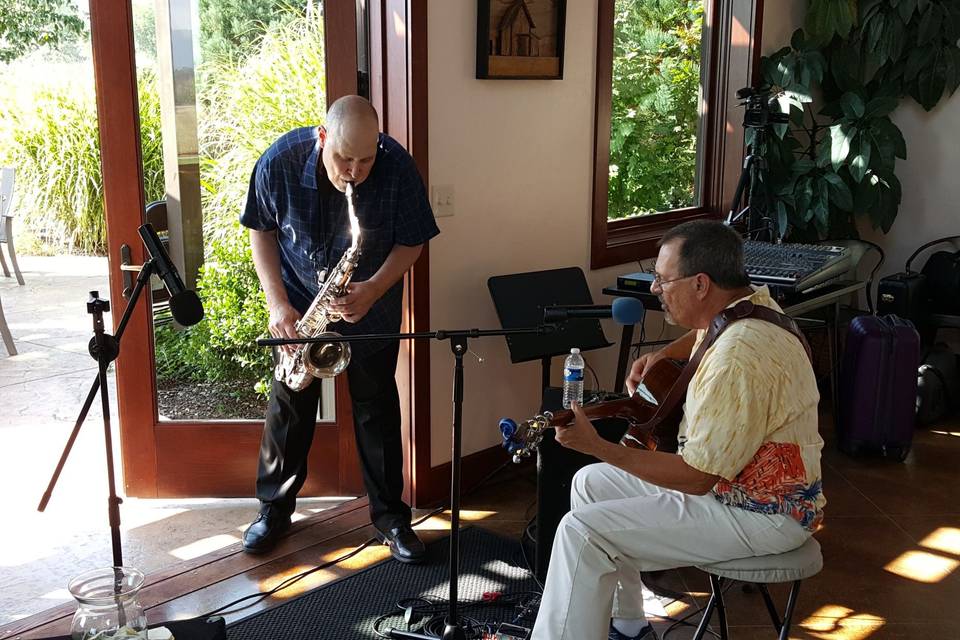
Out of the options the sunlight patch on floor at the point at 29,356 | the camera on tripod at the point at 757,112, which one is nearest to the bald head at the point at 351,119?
the camera on tripod at the point at 757,112

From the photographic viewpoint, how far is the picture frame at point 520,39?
346cm

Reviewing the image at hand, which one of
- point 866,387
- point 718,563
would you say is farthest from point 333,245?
point 866,387

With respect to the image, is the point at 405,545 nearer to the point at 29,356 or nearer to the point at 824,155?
the point at 824,155

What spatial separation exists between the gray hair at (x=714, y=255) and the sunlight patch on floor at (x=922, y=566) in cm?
149

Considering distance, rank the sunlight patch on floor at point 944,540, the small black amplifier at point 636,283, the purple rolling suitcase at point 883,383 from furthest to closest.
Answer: the purple rolling suitcase at point 883,383, the small black amplifier at point 636,283, the sunlight patch on floor at point 944,540

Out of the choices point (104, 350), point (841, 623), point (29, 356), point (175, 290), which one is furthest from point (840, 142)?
point (29, 356)

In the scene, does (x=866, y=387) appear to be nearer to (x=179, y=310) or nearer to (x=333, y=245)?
(x=333, y=245)

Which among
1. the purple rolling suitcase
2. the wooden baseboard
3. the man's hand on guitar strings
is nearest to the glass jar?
the man's hand on guitar strings

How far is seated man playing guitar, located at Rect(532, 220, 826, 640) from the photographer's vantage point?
82.4 inches

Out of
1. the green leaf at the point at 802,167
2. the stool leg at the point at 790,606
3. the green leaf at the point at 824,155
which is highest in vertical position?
the green leaf at the point at 824,155

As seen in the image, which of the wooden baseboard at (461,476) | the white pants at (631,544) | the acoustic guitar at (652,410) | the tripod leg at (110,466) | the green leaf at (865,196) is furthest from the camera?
the green leaf at (865,196)

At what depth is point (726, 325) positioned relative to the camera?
85.6 inches

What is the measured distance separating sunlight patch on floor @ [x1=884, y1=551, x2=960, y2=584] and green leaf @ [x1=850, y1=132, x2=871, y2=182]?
2071 mm

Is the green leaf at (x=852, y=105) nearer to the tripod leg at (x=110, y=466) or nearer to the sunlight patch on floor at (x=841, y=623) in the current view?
the sunlight patch on floor at (x=841, y=623)
